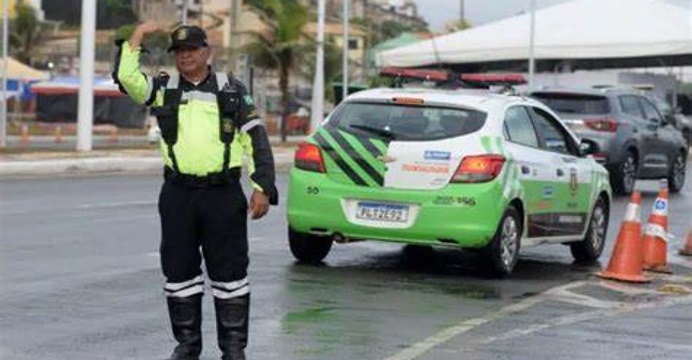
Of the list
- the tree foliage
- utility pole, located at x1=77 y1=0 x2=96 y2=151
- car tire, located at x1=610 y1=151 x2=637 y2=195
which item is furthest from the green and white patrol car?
the tree foliage

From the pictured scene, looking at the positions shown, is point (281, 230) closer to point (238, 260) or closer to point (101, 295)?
point (101, 295)

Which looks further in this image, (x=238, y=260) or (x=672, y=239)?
(x=672, y=239)

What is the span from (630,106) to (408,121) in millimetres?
11849

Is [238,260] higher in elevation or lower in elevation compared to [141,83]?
lower

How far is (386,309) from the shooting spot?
376 inches

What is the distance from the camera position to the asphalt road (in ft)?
26.4

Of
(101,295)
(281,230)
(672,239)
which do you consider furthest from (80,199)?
(101,295)

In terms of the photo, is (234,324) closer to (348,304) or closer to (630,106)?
(348,304)

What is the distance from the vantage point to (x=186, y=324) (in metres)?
7.28

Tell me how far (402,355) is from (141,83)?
207cm

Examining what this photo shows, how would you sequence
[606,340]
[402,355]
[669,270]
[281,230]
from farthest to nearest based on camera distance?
1. [281,230]
2. [669,270]
3. [606,340]
4. [402,355]

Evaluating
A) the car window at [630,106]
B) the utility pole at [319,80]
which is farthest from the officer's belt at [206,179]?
the utility pole at [319,80]

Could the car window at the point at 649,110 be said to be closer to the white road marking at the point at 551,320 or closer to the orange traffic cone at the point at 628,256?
the orange traffic cone at the point at 628,256

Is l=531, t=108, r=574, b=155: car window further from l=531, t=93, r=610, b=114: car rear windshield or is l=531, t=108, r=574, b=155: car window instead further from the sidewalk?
the sidewalk
